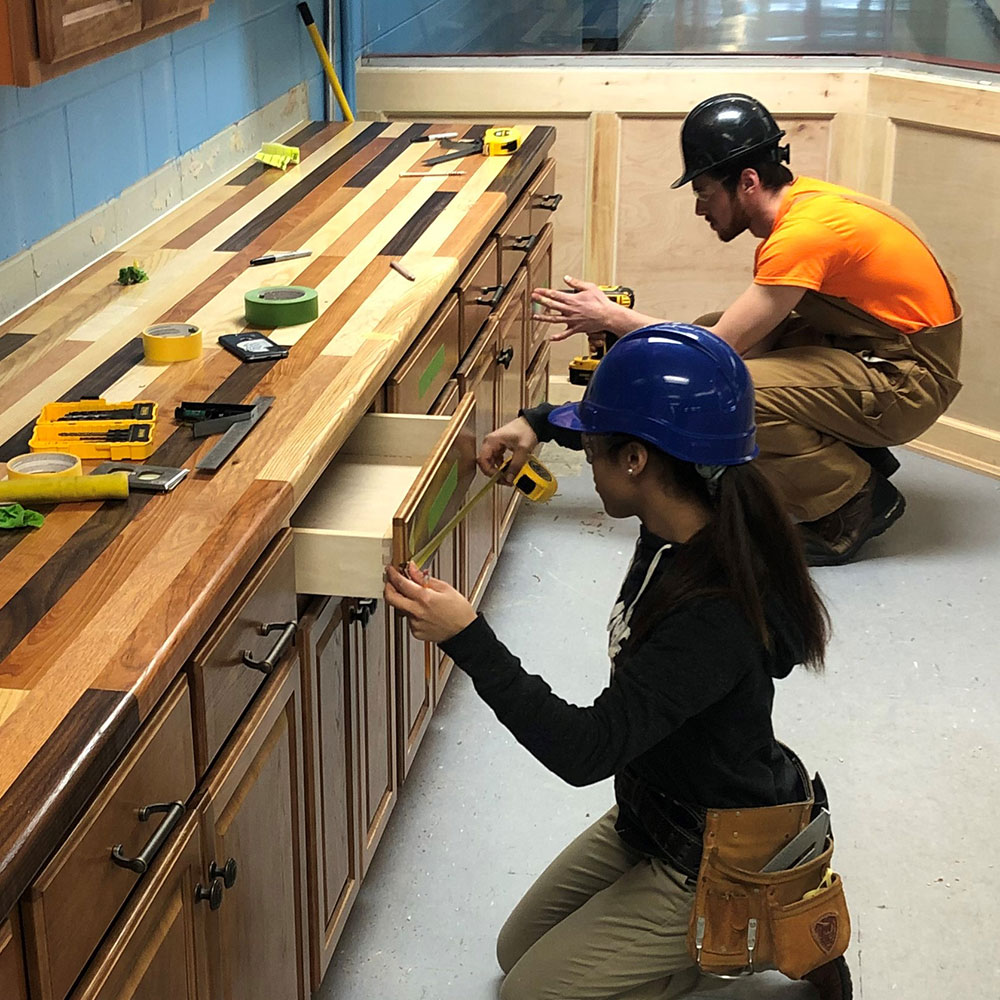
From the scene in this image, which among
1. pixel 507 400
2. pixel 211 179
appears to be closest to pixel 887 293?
pixel 507 400

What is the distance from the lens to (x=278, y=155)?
331 centimetres

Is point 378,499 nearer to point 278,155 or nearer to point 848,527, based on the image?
point 278,155

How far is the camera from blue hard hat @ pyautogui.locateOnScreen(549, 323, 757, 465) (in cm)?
166

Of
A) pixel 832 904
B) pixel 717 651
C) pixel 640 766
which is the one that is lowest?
pixel 832 904

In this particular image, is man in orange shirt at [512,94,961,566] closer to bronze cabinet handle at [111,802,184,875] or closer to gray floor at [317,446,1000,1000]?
gray floor at [317,446,1000,1000]

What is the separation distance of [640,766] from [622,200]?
268 centimetres

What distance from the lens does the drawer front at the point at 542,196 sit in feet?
11.5

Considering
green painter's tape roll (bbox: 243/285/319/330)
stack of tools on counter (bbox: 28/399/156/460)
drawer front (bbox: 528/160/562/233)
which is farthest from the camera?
drawer front (bbox: 528/160/562/233)

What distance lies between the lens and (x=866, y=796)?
264 cm

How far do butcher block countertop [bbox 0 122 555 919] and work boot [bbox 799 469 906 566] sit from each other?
118 centimetres

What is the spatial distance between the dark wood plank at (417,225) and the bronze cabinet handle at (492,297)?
0.60 ft

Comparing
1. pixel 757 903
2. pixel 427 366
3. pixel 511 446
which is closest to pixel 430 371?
pixel 427 366

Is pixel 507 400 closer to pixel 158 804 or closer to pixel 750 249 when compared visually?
pixel 750 249

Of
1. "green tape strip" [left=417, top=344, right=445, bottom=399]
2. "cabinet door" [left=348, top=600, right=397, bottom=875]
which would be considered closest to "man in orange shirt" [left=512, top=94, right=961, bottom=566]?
"green tape strip" [left=417, top=344, right=445, bottom=399]
